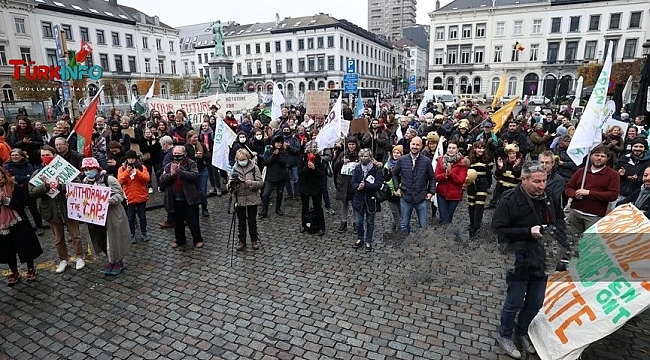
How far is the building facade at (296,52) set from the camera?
228 feet

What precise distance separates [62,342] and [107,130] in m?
6.42

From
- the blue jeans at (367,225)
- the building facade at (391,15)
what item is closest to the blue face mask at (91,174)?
the blue jeans at (367,225)

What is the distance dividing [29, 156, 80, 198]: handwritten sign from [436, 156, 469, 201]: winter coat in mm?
5860

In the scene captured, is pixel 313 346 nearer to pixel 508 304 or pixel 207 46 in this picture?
pixel 508 304

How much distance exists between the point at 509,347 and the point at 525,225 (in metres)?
1.35

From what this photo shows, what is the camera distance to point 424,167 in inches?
253

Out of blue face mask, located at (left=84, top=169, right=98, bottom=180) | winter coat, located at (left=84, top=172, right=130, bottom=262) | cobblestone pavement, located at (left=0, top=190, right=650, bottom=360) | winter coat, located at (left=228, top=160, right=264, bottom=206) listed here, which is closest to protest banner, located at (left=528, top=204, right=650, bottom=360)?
cobblestone pavement, located at (left=0, top=190, right=650, bottom=360)

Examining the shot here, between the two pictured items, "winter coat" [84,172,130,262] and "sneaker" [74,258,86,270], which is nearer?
"winter coat" [84,172,130,262]

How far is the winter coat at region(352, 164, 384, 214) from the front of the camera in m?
6.54

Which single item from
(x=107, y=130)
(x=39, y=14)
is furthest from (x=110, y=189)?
(x=39, y=14)

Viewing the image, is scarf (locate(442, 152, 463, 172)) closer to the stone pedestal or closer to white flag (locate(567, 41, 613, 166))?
white flag (locate(567, 41, 613, 166))

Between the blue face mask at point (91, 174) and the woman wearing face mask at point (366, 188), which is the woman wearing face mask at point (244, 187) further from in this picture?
the blue face mask at point (91, 174)

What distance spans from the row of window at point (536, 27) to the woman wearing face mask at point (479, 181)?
2523 inches

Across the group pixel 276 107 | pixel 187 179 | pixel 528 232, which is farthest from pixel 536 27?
pixel 528 232
